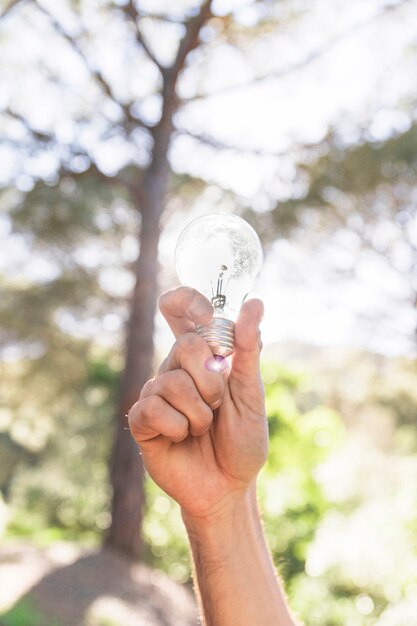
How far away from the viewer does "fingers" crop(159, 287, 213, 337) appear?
1.17 m

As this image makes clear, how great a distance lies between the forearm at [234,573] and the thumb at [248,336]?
31 cm

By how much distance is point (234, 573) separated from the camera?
4.44ft

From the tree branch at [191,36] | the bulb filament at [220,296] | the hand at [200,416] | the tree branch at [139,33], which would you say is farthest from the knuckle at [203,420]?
the tree branch at [139,33]

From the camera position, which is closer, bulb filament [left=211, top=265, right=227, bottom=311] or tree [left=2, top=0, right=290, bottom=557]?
bulb filament [left=211, top=265, right=227, bottom=311]

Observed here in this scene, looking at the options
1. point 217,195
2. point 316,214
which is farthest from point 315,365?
point 217,195

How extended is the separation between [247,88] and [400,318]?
5.02 meters

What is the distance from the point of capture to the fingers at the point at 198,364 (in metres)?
1.10

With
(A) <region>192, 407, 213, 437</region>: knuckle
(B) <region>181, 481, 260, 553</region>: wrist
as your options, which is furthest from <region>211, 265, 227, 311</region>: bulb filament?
(B) <region>181, 481, 260, 553</region>: wrist

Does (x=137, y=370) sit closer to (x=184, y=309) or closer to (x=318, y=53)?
(x=318, y=53)

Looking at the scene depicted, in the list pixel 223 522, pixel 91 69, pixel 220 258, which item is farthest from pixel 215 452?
pixel 91 69

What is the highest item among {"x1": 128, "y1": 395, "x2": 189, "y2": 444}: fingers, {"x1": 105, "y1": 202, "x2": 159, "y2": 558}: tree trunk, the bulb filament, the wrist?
{"x1": 105, "y1": 202, "x2": 159, "y2": 558}: tree trunk

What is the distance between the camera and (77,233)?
1039cm

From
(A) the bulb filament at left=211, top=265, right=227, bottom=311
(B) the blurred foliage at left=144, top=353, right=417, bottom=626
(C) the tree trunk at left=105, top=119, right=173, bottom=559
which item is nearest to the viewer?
(A) the bulb filament at left=211, top=265, right=227, bottom=311

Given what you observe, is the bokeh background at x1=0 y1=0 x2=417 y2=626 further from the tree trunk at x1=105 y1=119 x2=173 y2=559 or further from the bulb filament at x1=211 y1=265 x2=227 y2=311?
the bulb filament at x1=211 y1=265 x2=227 y2=311
